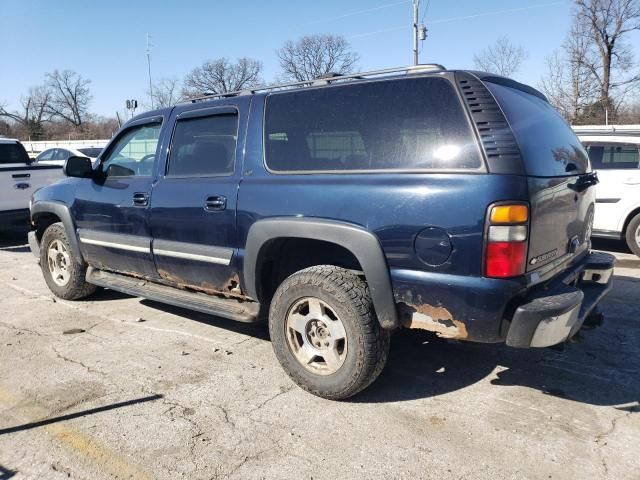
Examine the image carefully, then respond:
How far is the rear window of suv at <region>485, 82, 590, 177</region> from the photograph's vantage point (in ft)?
9.70

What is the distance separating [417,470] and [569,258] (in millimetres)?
1695

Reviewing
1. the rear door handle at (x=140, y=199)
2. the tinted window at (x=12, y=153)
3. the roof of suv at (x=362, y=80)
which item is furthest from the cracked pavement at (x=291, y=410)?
the tinted window at (x=12, y=153)

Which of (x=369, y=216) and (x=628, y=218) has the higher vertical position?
(x=369, y=216)

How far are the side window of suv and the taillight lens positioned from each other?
2993 mm

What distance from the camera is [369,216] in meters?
3.10

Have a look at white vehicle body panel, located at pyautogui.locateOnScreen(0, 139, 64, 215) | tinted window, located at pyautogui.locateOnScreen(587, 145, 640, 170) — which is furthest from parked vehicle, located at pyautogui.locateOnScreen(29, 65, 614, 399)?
white vehicle body panel, located at pyautogui.locateOnScreen(0, 139, 64, 215)

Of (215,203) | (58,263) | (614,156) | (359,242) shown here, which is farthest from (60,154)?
(359,242)

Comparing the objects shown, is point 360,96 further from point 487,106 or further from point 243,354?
point 243,354

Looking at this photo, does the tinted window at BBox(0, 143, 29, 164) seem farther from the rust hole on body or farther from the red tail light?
the red tail light

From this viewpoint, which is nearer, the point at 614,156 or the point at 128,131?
the point at 128,131

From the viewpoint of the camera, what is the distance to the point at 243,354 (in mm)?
4188

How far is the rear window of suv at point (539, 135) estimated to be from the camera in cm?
296

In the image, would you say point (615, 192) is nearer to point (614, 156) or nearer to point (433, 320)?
point (614, 156)

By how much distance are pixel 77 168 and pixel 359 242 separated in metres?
3.16
